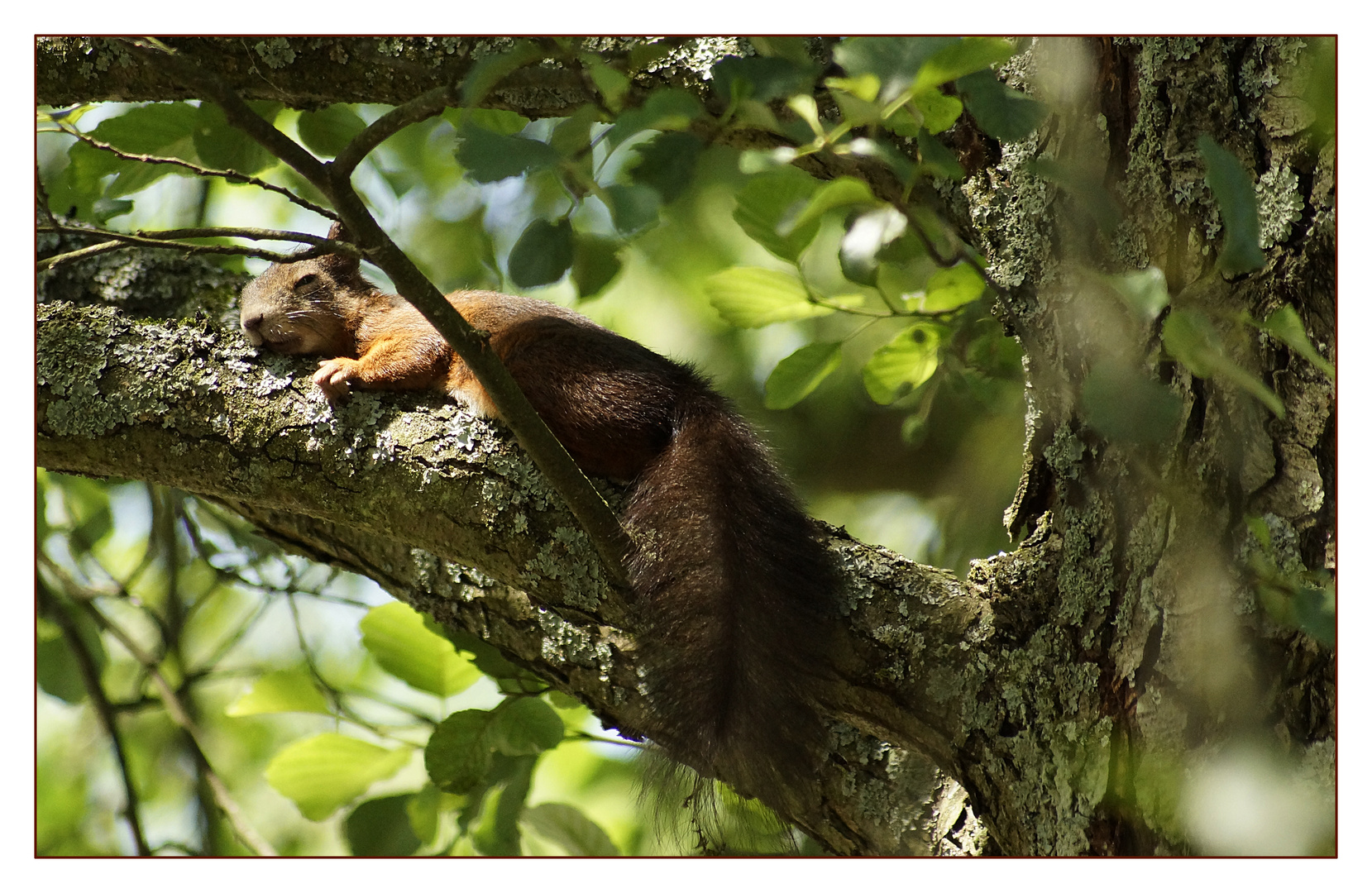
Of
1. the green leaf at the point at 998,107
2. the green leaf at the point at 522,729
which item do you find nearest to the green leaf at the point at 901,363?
the green leaf at the point at 998,107

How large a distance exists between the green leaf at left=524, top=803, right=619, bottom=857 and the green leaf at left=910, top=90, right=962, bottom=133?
1751 millimetres

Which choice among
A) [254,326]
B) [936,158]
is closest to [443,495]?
[254,326]

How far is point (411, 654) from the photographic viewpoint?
2.42 meters

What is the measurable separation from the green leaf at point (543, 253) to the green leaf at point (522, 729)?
51.4 inches

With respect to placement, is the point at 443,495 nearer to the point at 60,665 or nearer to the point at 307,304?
the point at 307,304

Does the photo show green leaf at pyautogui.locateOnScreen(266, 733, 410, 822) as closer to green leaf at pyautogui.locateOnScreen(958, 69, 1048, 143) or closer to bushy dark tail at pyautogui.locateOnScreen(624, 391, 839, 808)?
bushy dark tail at pyautogui.locateOnScreen(624, 391, 839, 808)

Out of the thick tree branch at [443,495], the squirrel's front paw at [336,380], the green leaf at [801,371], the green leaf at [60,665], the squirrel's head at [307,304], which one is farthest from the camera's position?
the green leaf at [60,665]

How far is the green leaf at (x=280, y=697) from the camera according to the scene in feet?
7.95

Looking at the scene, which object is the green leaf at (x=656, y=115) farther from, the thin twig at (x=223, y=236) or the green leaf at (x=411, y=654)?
the green leaf at (x=411, y=654)

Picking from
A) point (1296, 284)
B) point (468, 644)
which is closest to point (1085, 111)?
point (1296, 284)

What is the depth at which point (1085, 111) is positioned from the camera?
183 centimetres

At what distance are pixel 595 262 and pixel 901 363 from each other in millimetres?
561

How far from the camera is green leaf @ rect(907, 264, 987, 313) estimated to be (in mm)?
1370

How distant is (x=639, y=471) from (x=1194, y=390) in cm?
105
